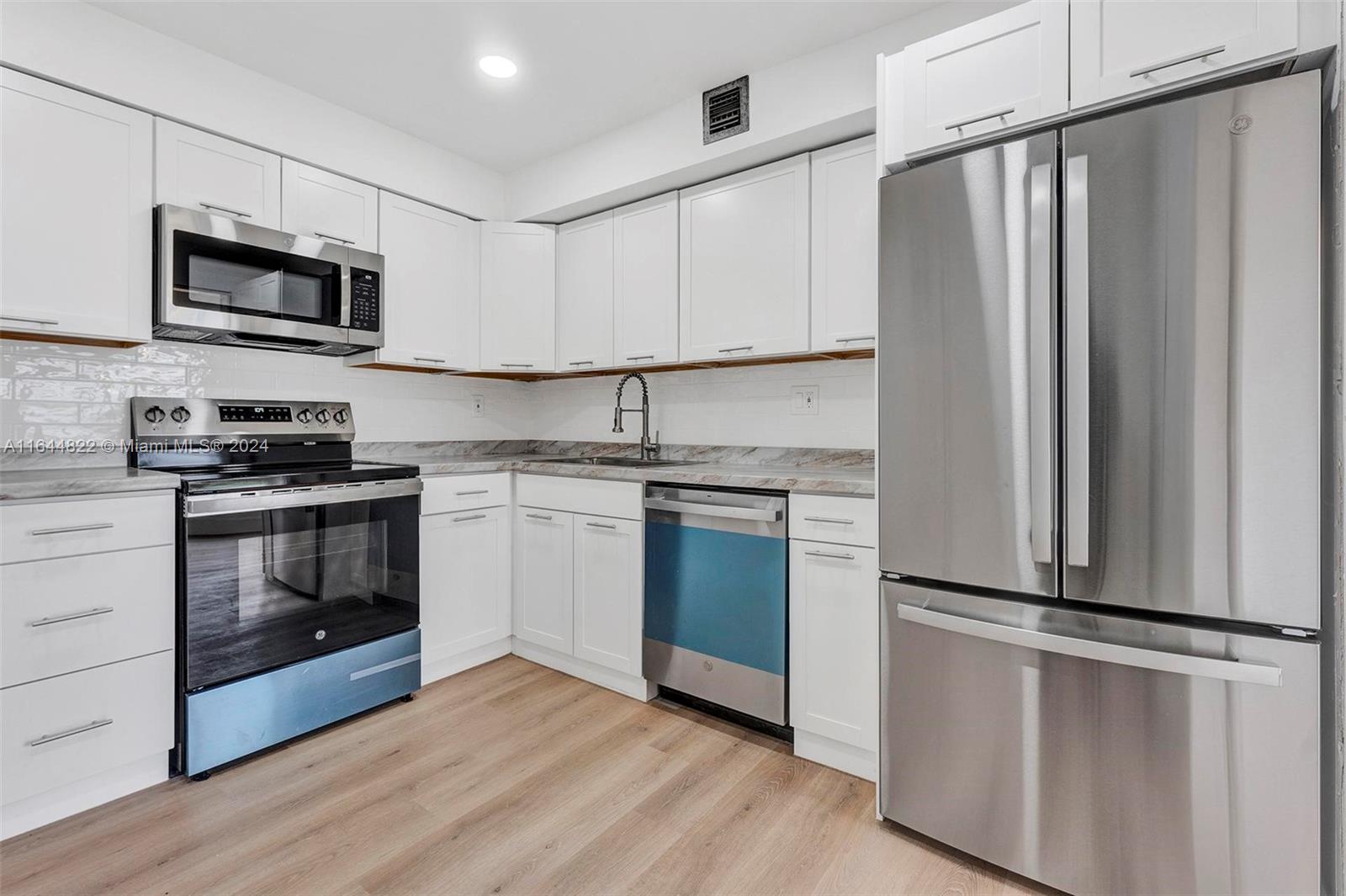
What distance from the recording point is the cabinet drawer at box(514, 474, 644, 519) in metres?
2.58

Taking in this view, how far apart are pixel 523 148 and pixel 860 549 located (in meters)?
2.50

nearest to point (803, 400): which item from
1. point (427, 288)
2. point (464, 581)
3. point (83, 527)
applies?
point (464, 581)

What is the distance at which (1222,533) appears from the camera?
1316 mm

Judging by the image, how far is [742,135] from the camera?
244cm

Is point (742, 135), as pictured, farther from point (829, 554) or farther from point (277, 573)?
point (277, 573)

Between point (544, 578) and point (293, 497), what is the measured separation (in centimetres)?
112

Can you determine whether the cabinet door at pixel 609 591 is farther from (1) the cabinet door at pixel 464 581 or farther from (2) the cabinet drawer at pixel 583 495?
(1) the cabinet door at pixel 464 581

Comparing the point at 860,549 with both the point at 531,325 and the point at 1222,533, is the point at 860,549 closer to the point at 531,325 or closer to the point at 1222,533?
the point at 1222,533

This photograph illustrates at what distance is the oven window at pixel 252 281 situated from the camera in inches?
88.4

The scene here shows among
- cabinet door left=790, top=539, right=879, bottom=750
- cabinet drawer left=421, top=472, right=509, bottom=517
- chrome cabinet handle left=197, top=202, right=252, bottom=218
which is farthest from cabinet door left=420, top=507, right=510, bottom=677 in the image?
cabinet door left=790, top=539, right=879, bottom=750

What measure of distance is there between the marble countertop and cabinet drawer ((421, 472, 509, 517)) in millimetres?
896

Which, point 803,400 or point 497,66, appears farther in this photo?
point 803,400

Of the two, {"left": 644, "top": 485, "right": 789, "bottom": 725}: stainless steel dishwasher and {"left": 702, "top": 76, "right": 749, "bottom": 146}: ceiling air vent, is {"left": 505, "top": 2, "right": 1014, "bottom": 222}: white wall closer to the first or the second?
{"left": 702, "top": 76, "right": 749, "bottom": 146}: ceiling air vent

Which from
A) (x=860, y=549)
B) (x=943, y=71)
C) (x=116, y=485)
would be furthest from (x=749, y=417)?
(x=116, y=485)
